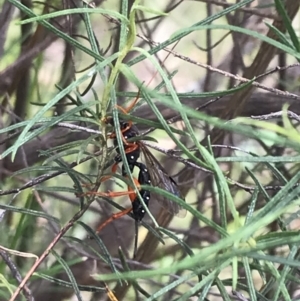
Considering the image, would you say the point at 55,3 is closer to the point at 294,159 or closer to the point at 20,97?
the point at 20,97

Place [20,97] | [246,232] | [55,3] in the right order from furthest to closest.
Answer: [20,97] < [55,3] < [246,232]

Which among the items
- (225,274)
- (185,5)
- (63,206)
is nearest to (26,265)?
(63,206)

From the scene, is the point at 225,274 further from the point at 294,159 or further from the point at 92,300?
the point at 294,159

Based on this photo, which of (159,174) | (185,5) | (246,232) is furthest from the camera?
(185,5)

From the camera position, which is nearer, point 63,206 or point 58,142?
point 58,142

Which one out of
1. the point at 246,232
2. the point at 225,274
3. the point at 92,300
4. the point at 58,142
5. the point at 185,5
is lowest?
the point at 225,274

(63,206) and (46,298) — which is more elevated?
(63,206)

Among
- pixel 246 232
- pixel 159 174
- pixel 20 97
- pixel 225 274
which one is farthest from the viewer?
pixel 225 274

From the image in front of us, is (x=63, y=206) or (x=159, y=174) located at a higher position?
(x=159, y=174)

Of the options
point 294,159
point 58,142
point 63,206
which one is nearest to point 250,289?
point 294,159
